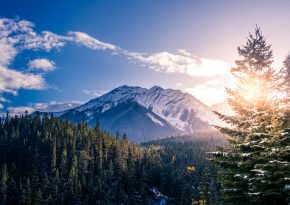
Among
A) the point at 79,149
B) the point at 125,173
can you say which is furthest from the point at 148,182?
the point at 79,149

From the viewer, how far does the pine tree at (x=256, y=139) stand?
60.4ft

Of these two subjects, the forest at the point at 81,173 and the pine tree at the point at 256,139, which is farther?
the forest at the point at 81,173

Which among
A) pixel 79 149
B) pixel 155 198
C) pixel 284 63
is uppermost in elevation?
pixel 284 63

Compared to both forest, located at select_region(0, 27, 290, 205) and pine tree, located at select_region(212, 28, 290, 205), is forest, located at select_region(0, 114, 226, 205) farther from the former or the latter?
pine tree, located at select_region(212, 28, 290, 205)

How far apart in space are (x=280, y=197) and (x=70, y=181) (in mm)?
122438

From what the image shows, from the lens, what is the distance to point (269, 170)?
1822 cm

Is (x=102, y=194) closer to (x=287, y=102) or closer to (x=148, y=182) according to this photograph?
(x=148, y=182)

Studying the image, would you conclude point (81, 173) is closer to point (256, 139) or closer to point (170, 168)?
point (170, 168)

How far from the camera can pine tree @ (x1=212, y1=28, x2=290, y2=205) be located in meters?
18.4

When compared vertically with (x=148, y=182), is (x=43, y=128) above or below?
above

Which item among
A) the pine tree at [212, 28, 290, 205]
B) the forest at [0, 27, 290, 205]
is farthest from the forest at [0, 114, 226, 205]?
the pine tree at [212, 28, 290, 205]

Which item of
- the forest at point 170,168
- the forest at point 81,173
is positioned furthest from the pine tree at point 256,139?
the forest at point 81,173

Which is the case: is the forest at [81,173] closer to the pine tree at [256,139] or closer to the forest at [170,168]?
the forest at [170,168]

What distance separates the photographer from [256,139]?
20750 millimetres
